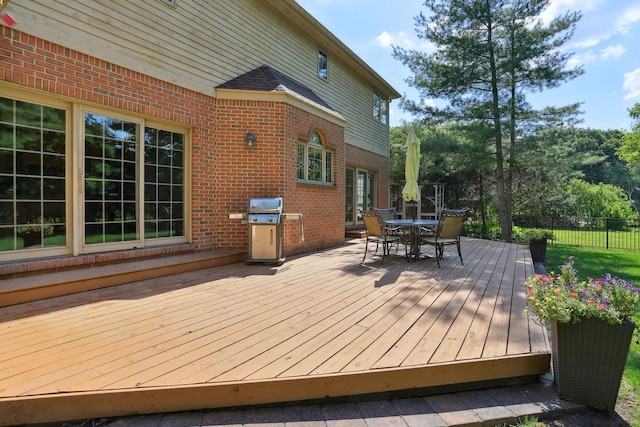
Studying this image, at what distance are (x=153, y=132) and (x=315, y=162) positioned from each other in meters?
3.39

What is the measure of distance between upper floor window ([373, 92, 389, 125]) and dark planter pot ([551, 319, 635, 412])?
11193mm

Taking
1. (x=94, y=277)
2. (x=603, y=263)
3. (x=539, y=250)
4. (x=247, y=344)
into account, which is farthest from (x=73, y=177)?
(x=603, y=263)

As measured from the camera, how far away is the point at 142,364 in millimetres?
2020

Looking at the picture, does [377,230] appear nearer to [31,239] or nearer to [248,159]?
[248,159]

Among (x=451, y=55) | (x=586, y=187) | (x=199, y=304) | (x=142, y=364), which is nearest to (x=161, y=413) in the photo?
(x=142, y=364)

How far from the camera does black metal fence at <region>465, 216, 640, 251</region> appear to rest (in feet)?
40.1

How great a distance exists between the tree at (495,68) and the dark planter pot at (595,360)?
9931mm

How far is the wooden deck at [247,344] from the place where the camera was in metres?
1.78

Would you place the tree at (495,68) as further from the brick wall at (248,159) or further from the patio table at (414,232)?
the brick wall at (248,159)

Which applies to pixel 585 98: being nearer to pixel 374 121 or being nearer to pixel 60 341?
pixel 374 121

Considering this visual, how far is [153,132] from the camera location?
5.12m

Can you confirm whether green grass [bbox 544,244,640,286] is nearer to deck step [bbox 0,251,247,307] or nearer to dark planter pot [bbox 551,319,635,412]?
dark planter pot [bbox 551,319,635,412]

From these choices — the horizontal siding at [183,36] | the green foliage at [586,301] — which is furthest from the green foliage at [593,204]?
the green foliage at [586,301]

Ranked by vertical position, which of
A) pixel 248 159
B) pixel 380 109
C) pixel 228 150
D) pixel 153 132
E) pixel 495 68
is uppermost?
pixel 495 68
